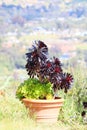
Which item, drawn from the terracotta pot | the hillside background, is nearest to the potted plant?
the terracotta pot

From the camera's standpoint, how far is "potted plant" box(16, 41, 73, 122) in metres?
4.82

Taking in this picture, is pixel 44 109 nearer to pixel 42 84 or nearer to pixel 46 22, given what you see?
pixel 42 84

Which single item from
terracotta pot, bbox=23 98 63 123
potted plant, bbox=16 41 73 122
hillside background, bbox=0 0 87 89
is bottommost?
terracotta pot, bbox=23 98 63 123

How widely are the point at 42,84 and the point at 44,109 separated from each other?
30 cm

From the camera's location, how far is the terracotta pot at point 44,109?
15.7 feet

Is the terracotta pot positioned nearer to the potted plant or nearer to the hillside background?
the potted plant

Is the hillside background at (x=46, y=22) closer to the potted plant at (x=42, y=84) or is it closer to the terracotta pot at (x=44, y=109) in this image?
the potted plant at (x=42, y=84)

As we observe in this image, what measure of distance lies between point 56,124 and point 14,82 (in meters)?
2.25

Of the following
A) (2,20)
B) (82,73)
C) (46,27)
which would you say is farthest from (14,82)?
(46,27)

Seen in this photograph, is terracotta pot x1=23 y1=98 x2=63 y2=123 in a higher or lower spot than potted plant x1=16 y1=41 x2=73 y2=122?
lower

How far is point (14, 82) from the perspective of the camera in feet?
22.6

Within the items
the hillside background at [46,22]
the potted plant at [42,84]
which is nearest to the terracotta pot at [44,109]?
the potted plant at [42,84]

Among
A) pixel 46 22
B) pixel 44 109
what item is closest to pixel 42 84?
pixel 44 109

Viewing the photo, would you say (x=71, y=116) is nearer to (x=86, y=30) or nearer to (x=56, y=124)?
(x=56, y=124)
